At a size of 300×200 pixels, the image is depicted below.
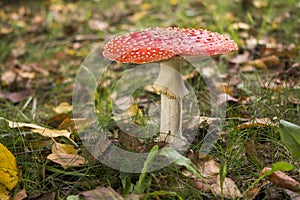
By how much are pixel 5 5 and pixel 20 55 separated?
255 cm

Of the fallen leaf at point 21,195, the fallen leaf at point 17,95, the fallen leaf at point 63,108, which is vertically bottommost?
the fallen leaf at point 17,95

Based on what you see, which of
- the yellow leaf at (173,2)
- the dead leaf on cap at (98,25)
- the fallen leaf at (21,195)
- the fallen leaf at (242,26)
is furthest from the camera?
the yellow leaf at (173,2)

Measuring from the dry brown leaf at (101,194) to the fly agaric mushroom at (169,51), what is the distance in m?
0.50

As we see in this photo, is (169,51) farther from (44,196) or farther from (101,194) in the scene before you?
(44,196)

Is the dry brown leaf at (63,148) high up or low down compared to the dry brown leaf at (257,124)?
down

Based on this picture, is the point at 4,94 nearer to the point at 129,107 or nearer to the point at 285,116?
the point at 129,107

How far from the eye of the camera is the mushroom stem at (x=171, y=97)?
213 cm

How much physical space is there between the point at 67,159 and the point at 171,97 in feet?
2.14

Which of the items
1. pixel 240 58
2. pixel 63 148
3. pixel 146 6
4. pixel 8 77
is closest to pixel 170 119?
pixel 63 148

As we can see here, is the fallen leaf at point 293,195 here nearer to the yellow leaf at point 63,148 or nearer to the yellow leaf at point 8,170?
the yellow leaf at point 63,148

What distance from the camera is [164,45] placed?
180 cm

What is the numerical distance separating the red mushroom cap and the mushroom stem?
0.21 meters

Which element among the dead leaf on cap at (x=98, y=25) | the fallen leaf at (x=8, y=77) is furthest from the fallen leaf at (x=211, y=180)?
the dead leaf on cap at (x=98, y=25)

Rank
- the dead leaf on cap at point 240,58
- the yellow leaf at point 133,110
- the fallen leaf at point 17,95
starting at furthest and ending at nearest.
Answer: the dead leaf on cap at point 240,58
the fallen leaf at point 17,95
the yellow leaf at point 133,110
